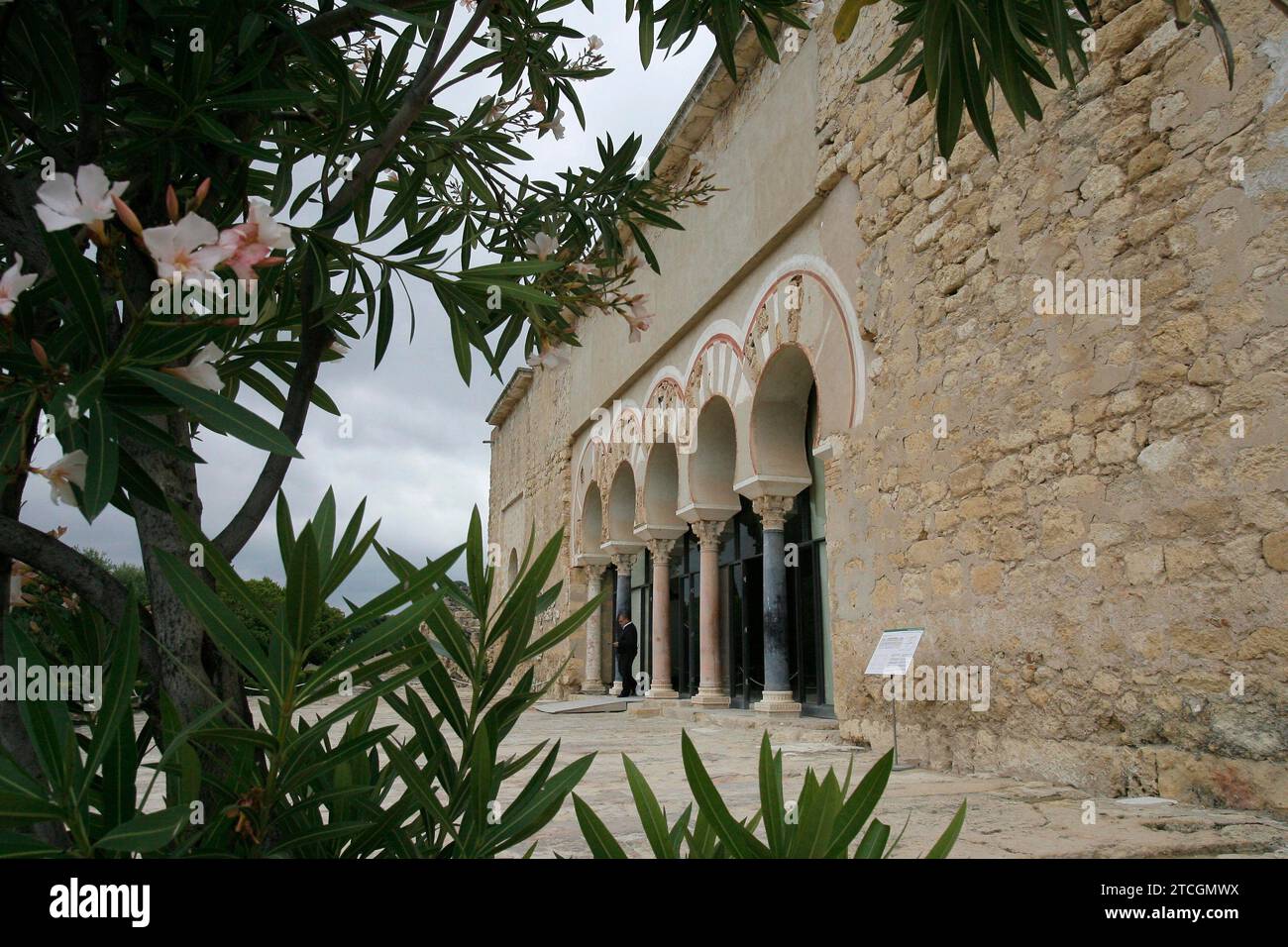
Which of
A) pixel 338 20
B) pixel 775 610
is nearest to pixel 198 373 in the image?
pixel 338 20

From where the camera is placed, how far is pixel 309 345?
118 centimetres

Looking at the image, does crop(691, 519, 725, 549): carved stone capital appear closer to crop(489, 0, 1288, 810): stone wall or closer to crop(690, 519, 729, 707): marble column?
crop(690, 519, 729, 707): marble column

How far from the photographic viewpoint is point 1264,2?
10.6 feet

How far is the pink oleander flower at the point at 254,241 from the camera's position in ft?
2.76

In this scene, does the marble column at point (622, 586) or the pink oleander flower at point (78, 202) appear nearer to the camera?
the pink oleander flower at point (78, 202)

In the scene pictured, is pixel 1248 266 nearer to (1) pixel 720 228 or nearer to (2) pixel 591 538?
(1) pixel 720 228

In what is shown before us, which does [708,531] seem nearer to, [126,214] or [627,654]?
[627,654]

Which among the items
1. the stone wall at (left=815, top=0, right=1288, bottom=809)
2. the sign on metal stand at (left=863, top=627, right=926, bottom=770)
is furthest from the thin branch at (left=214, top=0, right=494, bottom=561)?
the sign on metal stand at (left=863, top=627, right=926, bottom=770)

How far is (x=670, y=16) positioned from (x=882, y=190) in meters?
3.99

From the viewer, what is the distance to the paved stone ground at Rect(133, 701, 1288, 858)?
8.17 ft

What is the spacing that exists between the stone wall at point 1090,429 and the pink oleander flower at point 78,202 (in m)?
3.16

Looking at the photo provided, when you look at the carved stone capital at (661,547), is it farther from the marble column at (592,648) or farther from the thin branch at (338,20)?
the thin branch at (338,20)

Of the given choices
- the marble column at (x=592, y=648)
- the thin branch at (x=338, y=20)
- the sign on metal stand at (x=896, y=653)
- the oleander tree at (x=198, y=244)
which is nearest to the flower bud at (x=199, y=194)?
the oleander tree at (x=198, y=244)

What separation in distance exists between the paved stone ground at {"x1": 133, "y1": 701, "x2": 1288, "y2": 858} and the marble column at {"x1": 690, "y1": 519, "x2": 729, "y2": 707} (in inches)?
118
